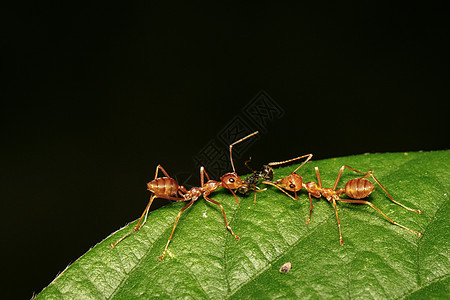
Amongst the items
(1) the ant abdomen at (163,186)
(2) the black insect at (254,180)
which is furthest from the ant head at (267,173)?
(1) the ant abdomen at (163,186)

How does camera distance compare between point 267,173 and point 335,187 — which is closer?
point 335,187

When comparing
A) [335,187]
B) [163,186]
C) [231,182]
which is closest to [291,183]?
[335,187]

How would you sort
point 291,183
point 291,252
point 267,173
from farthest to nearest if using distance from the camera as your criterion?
point 267,173, point 291,183, point 291,252

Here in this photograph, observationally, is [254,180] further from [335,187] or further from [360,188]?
[360,188]

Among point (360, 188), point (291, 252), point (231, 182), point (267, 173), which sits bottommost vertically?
point (360, 188)

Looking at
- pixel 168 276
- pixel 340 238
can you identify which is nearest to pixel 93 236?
pixel 168 276

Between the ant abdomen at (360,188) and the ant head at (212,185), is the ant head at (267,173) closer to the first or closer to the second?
the ant head at (212,185)

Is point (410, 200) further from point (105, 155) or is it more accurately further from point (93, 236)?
point (105, 155)
